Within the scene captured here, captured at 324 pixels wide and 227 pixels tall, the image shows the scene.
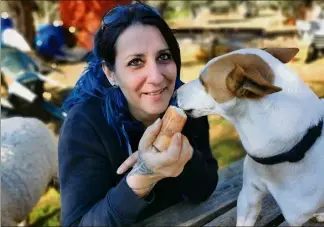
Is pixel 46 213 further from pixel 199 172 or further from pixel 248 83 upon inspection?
pixel 248 83

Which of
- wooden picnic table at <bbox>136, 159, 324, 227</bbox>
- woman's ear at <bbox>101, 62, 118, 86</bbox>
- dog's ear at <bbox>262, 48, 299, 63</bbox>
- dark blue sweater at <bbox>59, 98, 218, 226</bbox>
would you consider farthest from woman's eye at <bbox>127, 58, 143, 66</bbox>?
wooden picnic table at <bbox>136, 159, 324, 227</bbox>

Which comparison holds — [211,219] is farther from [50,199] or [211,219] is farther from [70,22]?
[70,22]

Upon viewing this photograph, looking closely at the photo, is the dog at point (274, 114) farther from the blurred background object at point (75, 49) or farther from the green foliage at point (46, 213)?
the green foliage at point (46, 213)

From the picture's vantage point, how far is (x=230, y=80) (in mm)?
805

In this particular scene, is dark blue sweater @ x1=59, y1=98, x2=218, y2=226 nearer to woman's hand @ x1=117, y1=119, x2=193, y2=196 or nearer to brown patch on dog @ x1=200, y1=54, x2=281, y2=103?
woman's hand @ x1=117, y1=119, x2=193, y2=196

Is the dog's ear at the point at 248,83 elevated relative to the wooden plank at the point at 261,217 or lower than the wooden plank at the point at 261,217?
elevated

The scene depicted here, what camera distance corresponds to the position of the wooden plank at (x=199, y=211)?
45.4 inches

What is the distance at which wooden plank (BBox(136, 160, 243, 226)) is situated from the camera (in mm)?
1152

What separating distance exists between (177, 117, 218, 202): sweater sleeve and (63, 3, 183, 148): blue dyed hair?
7.6 inches

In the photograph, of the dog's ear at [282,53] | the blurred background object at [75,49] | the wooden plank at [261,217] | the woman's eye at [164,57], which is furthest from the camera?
the blurred background object at [75,49]

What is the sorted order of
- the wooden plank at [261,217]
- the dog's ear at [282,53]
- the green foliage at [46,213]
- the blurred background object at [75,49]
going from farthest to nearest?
the blurred background object at [75,49] → the green foliage at [46,213] → the wooden plank at [261,217] → the dog's ear at [282,53]

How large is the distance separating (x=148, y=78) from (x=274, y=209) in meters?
0.59

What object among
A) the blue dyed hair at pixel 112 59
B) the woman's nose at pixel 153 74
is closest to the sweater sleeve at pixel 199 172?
the blue dyed hair at pixel 112 59

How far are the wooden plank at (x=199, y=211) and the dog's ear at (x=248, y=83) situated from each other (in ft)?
1.68
